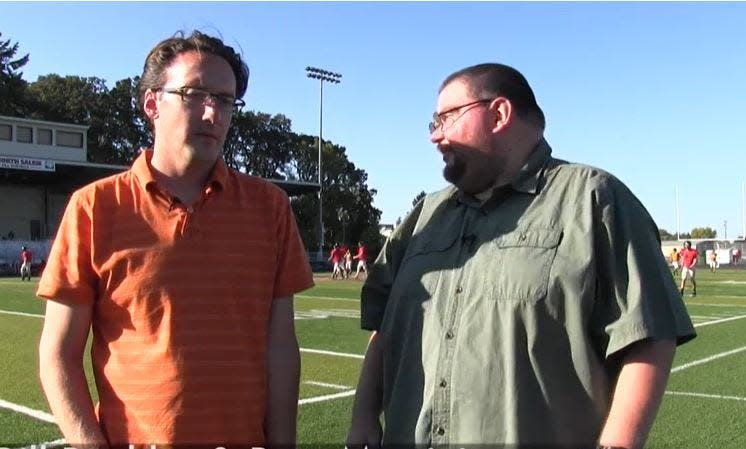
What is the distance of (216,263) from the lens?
8.09 ft

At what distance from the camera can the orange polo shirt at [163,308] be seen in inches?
93.5

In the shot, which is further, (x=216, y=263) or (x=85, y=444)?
(x=216, y=263)

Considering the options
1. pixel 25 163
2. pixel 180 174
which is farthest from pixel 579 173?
pixel 25 163

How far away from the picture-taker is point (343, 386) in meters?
7.92

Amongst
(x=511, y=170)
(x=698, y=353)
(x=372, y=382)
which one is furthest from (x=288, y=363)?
(x=698, y=353)

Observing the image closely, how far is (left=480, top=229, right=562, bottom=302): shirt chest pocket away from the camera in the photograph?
2.26 meters

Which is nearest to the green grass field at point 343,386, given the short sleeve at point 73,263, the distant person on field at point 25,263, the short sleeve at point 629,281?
the short sleeve at point 73,263

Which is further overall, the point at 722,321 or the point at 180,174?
the point at 722,321

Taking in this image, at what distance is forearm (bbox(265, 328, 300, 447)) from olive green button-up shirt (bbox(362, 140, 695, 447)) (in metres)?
0.32

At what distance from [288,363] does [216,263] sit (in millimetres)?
419

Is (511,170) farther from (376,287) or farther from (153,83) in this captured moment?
(153,83)

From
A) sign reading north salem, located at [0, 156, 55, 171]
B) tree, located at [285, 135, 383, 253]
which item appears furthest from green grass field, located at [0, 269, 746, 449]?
tree, located at [285, 135, 383, 253]

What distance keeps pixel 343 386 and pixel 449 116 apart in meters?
5.69

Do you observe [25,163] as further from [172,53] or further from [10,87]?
[172,53]
